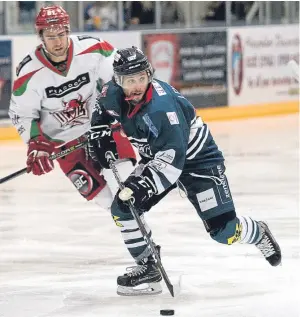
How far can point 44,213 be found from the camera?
21.8 feet

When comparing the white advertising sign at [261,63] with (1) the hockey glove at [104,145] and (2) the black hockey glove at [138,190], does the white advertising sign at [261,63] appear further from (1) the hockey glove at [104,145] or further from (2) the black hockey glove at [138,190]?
(2) the black hockey glove at [138,190]

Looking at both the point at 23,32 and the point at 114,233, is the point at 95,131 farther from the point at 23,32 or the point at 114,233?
the point at 23,32

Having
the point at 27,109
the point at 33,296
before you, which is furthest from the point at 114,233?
the point at 33,296

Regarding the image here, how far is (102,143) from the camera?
4609mm

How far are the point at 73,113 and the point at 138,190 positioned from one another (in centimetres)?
116

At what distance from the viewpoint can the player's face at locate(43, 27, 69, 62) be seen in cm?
504

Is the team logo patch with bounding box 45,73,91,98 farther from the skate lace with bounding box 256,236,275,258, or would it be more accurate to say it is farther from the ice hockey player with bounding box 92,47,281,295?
the skate lace with bounding box 256,236,275,258

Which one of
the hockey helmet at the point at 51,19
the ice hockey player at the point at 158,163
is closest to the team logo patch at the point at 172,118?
the ice hockey player at the point at 158,163

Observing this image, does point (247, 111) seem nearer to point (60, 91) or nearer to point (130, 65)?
point (60, 91)

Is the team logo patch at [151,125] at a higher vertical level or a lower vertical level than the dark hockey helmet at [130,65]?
lower

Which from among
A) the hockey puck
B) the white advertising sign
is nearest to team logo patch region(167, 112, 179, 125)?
the hockey puck

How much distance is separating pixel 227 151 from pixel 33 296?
15.9 ft

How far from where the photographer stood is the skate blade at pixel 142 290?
4.62 meters

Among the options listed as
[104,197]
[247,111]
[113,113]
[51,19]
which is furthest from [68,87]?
[247,111]
